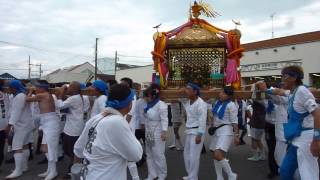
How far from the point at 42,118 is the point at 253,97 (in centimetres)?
390

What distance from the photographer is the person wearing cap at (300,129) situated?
4.73 m

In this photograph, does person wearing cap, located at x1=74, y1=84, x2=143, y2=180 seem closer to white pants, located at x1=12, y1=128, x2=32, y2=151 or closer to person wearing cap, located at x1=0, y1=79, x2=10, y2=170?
white pants, located at x1=12, y1=128, x2=32, y2=151

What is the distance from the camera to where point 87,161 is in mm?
3406

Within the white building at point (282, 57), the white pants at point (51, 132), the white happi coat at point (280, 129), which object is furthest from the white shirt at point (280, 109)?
the white building at point (282, 57)

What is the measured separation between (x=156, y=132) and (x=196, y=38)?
3076 millimetres

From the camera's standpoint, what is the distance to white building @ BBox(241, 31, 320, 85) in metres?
27.8

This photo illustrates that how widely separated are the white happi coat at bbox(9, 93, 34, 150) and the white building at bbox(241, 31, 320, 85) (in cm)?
2327

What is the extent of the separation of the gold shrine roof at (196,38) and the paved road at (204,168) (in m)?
A: 2.77

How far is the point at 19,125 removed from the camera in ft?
26.5

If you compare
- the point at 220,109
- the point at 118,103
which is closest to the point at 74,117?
the point at 220,109

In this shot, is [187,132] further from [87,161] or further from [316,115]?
[87,161]

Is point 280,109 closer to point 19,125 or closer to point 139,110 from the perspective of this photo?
point 139,110

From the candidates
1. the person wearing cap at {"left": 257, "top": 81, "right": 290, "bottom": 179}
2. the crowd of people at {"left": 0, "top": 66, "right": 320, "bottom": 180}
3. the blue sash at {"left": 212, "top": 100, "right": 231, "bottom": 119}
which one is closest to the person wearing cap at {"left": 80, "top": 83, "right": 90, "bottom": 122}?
the crowd of people at {"left": 0, "top": 66, "right": 320, "bottom": 180}

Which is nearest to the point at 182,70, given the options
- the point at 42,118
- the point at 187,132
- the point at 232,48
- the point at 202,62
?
the point at 202,62
